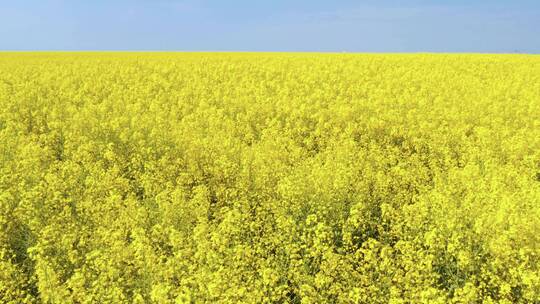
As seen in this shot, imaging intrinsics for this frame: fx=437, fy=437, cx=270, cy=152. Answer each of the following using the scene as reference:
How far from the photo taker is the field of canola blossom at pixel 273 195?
486 centimetres

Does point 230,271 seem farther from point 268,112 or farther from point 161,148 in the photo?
point 268,112

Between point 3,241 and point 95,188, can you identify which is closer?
point 3,241

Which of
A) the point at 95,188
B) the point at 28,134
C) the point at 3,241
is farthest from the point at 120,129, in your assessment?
the point at 3,241

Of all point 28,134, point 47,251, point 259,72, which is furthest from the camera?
point 259,72

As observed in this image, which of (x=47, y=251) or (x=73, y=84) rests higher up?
(x=73, y=84)

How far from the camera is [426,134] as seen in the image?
36.6ft

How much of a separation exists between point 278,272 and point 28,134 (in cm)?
983

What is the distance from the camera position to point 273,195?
764 centimetres

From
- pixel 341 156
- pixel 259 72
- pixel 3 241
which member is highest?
pixel 259 72

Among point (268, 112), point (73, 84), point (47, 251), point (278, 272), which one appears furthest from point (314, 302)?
point (73, 84)

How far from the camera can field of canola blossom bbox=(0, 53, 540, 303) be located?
4.86 meters

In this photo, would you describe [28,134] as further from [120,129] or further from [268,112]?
[268,112]

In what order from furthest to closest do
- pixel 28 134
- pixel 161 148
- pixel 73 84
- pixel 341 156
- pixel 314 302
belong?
pixel 73 84
pixel 28 134
pixel 161 148
pixel 341 156
pixel 314 302

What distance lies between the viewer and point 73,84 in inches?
734
